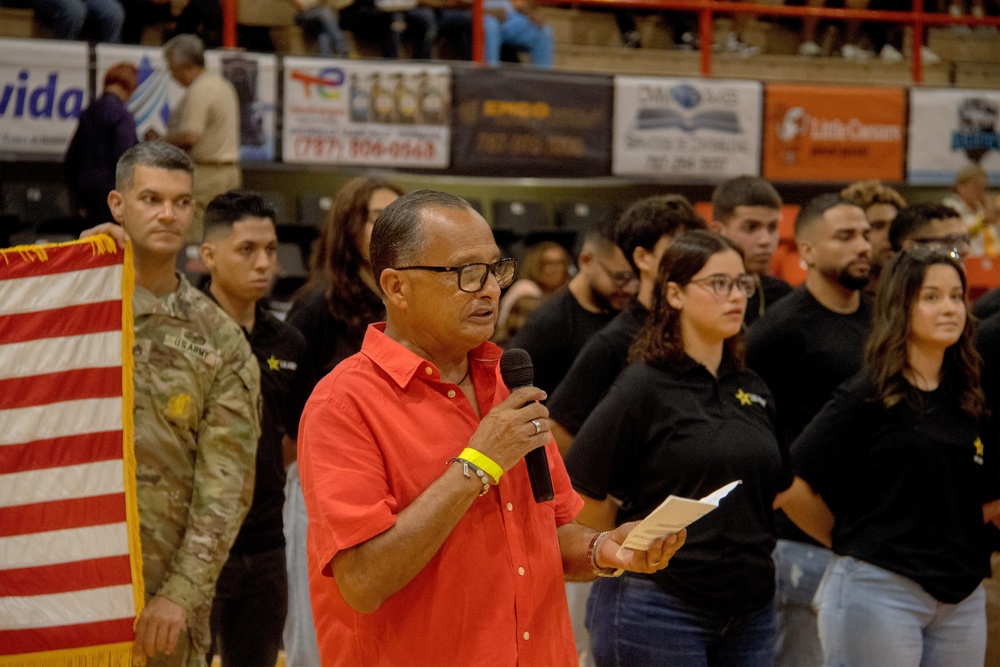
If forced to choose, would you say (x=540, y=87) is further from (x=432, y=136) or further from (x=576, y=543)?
(x=576, y=543)

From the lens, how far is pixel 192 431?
9.70 feet

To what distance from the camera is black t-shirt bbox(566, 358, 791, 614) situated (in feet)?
9.89

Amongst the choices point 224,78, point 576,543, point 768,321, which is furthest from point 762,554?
point 224,78

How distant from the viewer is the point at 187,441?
116 inches

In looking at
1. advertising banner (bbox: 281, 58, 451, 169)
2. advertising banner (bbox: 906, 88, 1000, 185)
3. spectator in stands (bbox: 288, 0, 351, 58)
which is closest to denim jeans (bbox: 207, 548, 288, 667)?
advertising banner (bbox: 281, 58, 451, 169)

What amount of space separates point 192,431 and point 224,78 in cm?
604

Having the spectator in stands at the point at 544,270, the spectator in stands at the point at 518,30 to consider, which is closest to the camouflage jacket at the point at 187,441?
the spectator in stands at the point at 544,270

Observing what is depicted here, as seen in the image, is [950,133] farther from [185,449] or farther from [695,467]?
[185,449]

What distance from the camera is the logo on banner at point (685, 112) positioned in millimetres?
9977

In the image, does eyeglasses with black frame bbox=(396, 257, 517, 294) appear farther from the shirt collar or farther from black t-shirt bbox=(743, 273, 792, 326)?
black t-shirt bbox=(743, 273, 792, 326)

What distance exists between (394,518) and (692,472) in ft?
4.21

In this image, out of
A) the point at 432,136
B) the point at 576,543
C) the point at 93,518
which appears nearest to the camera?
the point at 576,543

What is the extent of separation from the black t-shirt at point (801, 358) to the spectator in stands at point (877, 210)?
92 cm

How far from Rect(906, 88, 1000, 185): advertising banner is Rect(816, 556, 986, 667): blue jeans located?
8.05 metres
